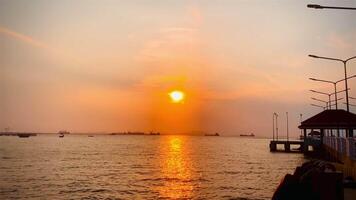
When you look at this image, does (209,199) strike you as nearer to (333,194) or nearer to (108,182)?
(108,182)

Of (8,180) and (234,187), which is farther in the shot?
(8,180)

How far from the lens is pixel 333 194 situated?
42.2 feet

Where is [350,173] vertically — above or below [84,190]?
above

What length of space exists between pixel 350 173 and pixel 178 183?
2349 cm

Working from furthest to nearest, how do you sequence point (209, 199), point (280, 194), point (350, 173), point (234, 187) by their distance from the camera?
point (234, 187) → point (209, 199) → point (350, 173) → point (280, 194)

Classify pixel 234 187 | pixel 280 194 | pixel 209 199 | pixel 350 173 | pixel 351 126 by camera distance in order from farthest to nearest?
pixel 351 126
pixel 234 187
pixel 209 199
pixel 350 173
pixel 280 194

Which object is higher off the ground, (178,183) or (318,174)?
(318,174)

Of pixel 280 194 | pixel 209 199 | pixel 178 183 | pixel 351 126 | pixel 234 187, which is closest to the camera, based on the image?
pixel 280 194

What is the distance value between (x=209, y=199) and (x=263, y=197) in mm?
4518

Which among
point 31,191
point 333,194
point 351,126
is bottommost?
point 31,191

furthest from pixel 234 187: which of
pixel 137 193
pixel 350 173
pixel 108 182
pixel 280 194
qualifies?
pixel 280 194

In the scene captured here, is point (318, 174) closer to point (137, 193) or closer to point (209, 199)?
point (209, 199)

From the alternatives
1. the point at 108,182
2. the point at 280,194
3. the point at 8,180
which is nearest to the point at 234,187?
the point at 108,182

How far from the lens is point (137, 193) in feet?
120
